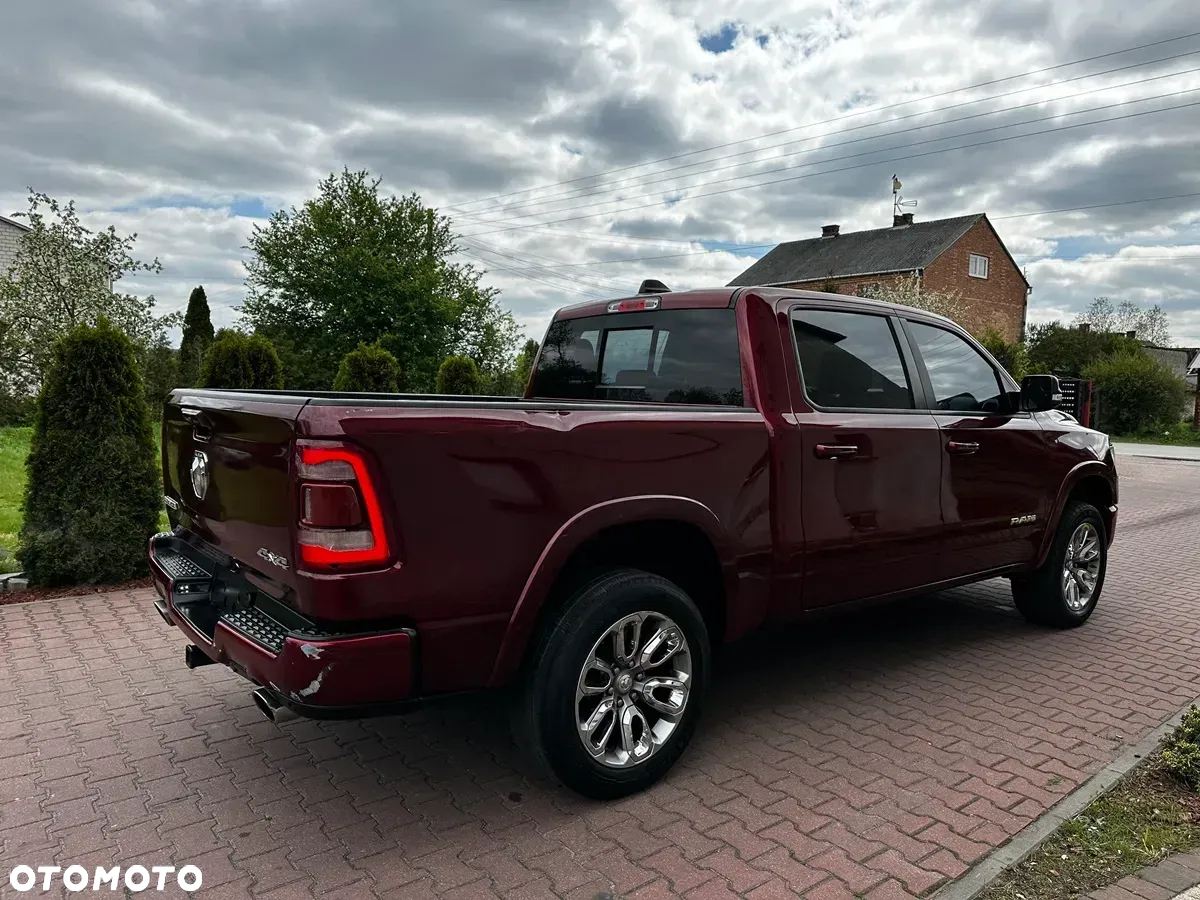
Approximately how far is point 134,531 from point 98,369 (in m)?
1.20

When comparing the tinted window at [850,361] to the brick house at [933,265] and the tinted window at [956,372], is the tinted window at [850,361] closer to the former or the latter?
the tinted window at [956,372]

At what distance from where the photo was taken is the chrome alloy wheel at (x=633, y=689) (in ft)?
9.86

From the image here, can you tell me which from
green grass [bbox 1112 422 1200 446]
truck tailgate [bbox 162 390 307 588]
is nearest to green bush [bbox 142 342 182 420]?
truck tailgate [bbox 162 390 307 588]

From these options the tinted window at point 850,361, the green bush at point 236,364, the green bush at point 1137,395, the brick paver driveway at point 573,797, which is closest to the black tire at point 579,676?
the brick paver driveway at point 573,797

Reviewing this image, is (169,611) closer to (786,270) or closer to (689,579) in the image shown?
(689,579)

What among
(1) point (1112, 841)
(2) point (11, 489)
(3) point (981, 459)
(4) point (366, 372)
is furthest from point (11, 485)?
(1) point (1112, 841)

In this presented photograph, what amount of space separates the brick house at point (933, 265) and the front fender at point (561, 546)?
37480mm

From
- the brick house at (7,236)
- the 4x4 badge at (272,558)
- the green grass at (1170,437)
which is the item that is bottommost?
the green grass at (1170,437)

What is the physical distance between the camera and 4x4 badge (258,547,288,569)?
2.57 metres

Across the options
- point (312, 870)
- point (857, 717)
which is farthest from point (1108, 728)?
point (312, 870)

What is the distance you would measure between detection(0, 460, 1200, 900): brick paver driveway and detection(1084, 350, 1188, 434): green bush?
2475 cm

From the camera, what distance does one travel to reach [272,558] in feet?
8.71

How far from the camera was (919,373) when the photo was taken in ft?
14.2

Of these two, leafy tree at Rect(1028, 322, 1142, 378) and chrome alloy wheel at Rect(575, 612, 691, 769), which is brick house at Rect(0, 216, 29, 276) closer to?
chrome alloy wheel at Rect(575, 612, 691, 769)
